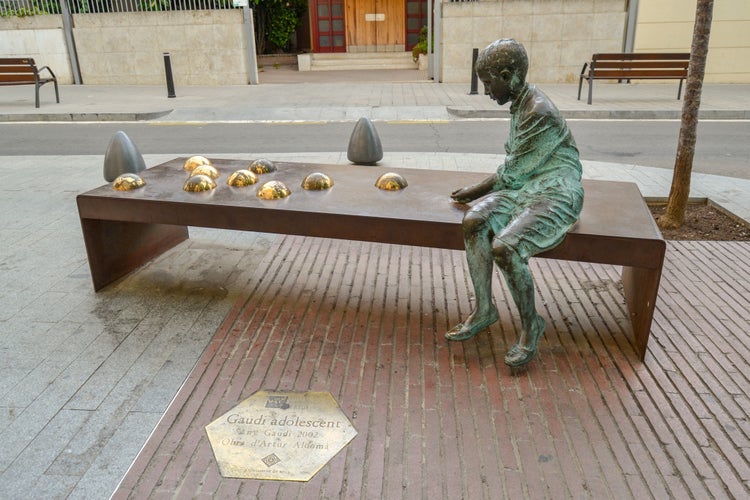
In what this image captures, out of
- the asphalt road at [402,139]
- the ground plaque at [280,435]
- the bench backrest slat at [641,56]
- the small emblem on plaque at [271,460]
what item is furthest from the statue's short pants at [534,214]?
the bench backrest slat at [641,56]

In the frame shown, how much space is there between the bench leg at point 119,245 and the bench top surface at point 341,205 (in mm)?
218

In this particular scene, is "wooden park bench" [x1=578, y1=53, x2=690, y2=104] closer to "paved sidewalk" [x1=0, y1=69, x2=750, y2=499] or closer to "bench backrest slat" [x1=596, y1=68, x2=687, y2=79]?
"bench backrest slat" [x1=596, y1=68, x2=687, y2=79]

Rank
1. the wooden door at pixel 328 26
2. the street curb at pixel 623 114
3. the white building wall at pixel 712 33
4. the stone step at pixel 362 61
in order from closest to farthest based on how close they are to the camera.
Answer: the street curb at pixel 623 114
the white building wall at pixel 712 33
the stone step at pixel 362 61
the wooden door at pixel 328 26

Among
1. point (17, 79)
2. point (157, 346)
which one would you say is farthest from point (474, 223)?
point (17, 79)

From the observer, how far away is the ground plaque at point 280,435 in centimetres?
271

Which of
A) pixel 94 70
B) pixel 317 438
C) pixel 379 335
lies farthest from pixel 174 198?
pixel 94 70

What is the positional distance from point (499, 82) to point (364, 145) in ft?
13.7

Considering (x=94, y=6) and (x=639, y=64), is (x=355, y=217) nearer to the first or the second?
(x=639, y=64)

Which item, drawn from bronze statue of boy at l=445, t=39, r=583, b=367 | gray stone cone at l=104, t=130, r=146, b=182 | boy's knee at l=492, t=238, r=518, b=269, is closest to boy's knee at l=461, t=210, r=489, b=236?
bronze statue of boy at l=445, t=39, r=583, b=367

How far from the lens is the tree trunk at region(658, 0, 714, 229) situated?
17.5 ft

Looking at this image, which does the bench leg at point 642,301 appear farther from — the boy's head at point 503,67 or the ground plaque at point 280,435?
the ground plaque at point 280,435

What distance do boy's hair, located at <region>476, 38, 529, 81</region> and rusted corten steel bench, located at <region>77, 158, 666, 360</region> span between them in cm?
89

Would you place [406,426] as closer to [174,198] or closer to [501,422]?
[501,422]

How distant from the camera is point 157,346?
3740 millimetres
